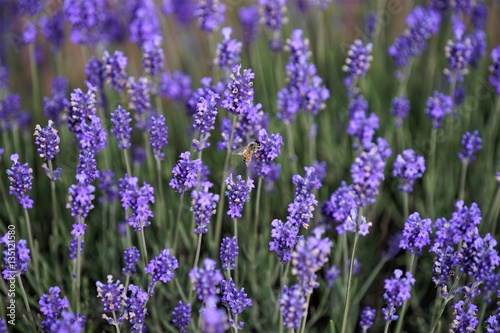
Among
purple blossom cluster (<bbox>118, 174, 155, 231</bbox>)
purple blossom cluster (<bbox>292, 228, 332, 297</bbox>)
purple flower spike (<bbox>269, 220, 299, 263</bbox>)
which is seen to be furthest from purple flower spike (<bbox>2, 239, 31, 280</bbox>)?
purple blossom cluster (<bbox>292, 228, 332, 297</bbox>)

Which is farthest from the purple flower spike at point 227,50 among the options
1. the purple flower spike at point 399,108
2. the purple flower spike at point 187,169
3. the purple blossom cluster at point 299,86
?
the purple flower spike at point 399,108

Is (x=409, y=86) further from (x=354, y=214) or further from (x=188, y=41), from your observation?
(x=354, y=214)

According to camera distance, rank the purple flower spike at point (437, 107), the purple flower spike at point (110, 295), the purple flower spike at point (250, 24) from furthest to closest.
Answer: the purple flower spike at point (250, 24) < the purple flower spike at point (437, 107) < the purple flower spike at point (110, 295)

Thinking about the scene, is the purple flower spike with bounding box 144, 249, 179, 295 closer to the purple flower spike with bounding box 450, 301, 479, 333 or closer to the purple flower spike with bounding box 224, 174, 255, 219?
the purple flower spike with bounding box 224, 174, 255, 219

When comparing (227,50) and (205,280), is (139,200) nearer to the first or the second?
(205,280)

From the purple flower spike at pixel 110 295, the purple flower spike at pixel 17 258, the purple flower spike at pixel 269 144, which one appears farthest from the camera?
the purple flower spike at pixel 269 144

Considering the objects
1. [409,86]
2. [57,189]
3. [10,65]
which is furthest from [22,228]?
[409,86]

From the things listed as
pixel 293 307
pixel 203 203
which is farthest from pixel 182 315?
pixel 293 307

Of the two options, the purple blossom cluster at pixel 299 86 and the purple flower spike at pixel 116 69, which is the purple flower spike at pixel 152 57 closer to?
the purple flower spike at pixel 116 69
